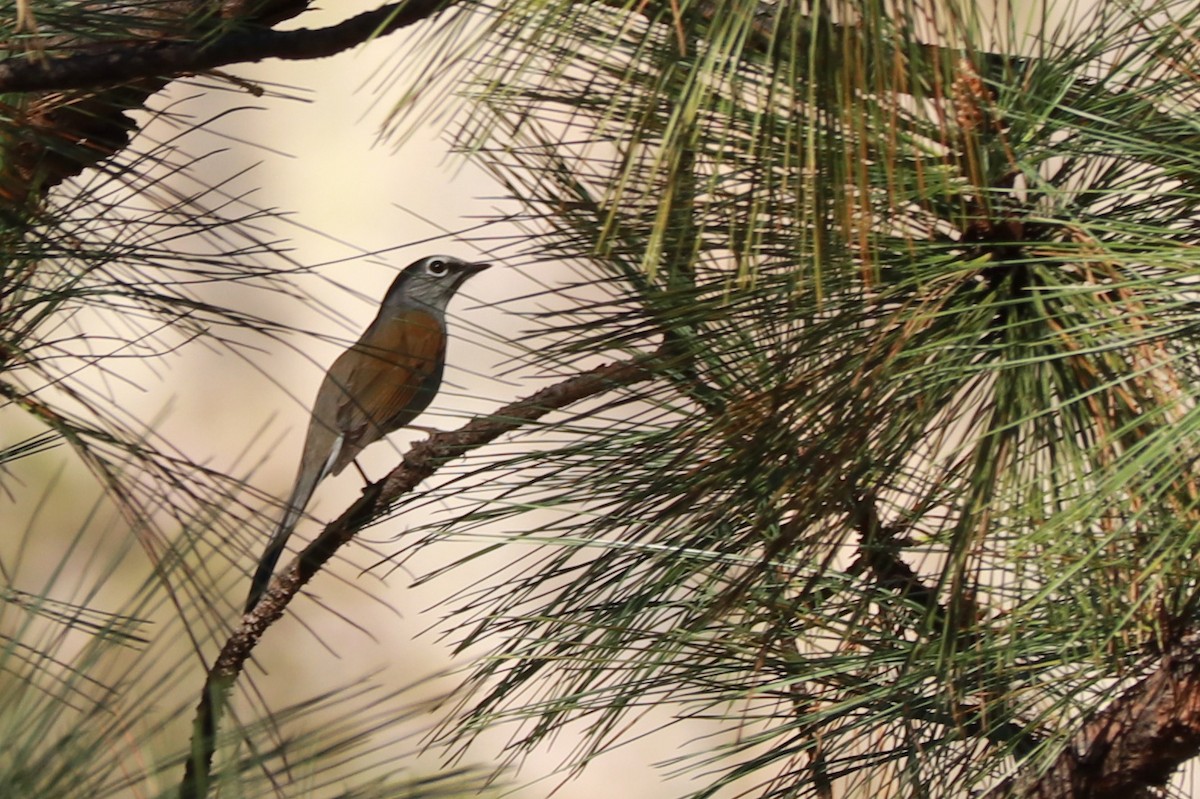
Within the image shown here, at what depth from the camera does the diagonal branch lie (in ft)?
2.41

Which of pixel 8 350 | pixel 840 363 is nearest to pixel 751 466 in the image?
pixel 840 363

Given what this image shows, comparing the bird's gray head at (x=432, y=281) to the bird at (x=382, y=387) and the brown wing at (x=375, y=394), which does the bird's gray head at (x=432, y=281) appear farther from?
the brown wing at (x=375, y=394)

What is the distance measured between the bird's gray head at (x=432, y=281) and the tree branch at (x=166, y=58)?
3.88 ft

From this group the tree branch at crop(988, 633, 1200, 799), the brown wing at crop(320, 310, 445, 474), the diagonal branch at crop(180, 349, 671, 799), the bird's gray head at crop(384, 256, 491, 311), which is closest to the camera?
the tree branch at crop(988, 633, 1200, 799)

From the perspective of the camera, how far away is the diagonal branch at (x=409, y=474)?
0.73 m

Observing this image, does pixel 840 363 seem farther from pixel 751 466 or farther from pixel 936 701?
pixel 936 701

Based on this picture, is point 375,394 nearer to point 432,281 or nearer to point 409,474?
point 432,281

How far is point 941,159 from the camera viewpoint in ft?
1.92

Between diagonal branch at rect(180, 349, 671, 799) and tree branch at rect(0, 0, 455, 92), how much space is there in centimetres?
24

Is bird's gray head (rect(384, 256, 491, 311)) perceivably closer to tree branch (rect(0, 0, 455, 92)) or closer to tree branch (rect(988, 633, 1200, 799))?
tree branch (rect(0, 0, 455, 92))

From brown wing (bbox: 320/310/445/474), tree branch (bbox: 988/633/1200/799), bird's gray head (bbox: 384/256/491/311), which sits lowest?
tree branch (bbox: 988/633/1200/799)

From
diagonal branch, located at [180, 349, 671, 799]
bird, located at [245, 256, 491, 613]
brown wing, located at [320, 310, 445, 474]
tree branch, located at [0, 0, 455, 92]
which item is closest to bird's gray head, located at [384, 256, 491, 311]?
bird, located at [245, 256, 491, 613]

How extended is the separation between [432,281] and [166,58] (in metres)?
1.28

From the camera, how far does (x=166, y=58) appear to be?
1.82 feet
